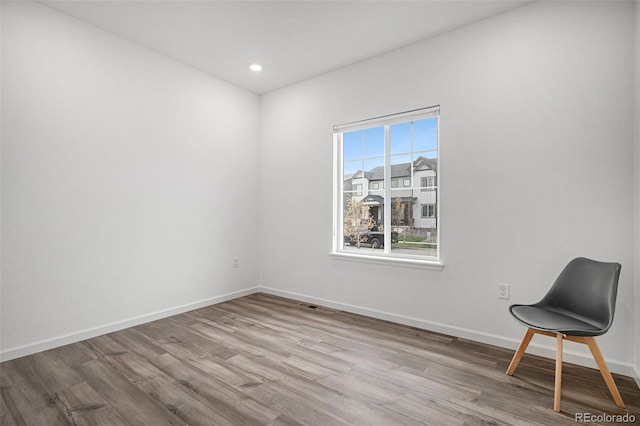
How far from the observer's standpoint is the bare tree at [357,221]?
3.54 m

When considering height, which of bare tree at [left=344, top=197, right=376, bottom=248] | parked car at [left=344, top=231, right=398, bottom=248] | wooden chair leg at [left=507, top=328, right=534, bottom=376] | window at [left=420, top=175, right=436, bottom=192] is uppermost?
window at [left=420, top=175, right=436, bottom=192]

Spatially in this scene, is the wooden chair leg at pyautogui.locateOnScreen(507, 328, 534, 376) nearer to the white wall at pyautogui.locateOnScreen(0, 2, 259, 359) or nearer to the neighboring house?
the neighboring house

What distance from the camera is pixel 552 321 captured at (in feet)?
6.34

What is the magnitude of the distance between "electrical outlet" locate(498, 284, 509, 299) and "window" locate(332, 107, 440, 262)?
0.56 meters

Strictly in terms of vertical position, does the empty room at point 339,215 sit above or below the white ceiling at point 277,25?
below

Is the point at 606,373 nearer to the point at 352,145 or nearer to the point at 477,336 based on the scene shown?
the point at 477,336

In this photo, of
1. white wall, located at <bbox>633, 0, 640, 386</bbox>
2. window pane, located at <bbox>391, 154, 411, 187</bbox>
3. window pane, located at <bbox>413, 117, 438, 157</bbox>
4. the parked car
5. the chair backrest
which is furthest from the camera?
the parked car

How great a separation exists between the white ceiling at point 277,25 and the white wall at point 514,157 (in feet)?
0.73

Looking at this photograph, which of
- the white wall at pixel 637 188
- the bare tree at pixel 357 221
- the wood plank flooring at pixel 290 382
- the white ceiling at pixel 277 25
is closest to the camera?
the wood plank flooring at pixel 290 382

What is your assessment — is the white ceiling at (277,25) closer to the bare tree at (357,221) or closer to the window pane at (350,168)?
the window pane at (350,168)

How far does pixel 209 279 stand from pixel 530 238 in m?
3.36

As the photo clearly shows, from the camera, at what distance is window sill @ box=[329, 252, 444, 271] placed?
2.92 meters

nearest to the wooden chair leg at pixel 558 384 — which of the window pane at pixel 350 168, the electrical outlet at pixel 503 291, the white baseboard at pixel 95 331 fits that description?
the electrical outlet at pixel 503 291

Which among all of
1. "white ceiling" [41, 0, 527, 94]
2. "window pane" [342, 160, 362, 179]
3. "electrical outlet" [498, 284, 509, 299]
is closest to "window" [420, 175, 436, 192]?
"window pane" [342, 160, 362, 179]
